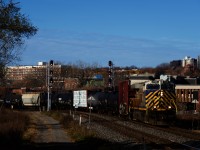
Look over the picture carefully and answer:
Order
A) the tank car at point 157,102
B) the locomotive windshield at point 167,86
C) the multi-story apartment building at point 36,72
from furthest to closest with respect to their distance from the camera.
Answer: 1. the multi-story apartment building at point 36,72
2. the locomotive windshield at point 167,86
3. the tank car at point 157,102

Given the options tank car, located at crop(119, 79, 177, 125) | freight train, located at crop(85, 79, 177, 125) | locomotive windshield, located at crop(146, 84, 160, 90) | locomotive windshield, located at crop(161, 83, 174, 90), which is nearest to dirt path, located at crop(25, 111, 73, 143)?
freight train, located at crop(85, 79, 177, 125)

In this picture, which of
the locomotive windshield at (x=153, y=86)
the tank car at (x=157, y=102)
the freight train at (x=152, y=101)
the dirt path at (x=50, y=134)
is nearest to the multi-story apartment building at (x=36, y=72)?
the freight train at (x=152, y=101)

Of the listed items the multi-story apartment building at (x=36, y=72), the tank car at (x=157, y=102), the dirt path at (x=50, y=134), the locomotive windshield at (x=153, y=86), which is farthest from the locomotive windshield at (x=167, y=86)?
the multi-story apartment building at (x=36, y=72)

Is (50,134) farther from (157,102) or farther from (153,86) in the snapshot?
(153,86)

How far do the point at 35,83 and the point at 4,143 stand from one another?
158m

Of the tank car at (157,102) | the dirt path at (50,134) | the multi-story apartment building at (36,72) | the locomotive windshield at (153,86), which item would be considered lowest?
the dirt path at (50,134)

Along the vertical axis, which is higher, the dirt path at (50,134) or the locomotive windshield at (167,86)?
the locomotive windshield at (167,86)

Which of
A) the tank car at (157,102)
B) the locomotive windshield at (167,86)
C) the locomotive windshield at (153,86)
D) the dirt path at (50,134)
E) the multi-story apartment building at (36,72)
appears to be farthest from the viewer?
the multi-story apartment building at (36,72)

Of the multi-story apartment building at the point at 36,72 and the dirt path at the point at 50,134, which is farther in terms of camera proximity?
the multi-story apartment building at the point at 36,72

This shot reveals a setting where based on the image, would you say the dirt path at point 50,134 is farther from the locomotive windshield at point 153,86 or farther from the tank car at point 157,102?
the locomotive windshield at point 153,86

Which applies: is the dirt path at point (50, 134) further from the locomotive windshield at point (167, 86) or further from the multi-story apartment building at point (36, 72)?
the multi-story apartment building at point (36, 72)

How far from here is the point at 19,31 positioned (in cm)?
1691

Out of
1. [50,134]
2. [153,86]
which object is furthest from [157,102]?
[50,134]

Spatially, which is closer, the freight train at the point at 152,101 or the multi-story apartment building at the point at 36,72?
the freight train at the point at 152,101
